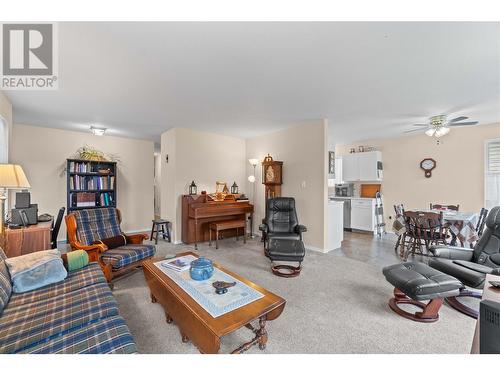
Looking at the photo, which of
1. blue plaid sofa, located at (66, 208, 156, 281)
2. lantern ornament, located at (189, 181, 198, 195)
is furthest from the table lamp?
lantern ornament, located at (189, 181, 198, 195)

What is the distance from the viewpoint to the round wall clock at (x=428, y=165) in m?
4.96

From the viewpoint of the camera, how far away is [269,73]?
7.64 ft

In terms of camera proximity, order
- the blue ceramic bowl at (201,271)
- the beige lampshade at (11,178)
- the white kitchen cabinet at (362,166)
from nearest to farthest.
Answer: the blue ceramic bowl at (201,271), the beige lampshade at (11,178), the white kitchen cabinet at (362,166)

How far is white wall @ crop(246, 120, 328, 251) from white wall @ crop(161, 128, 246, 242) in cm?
112

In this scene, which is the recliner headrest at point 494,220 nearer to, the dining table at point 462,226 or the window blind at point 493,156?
the dining table at point 462,226

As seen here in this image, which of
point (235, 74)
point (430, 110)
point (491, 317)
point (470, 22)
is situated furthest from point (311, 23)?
point (430, 110)

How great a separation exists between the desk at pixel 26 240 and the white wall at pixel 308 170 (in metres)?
3.91

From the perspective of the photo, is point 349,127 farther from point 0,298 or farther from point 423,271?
point 0,298

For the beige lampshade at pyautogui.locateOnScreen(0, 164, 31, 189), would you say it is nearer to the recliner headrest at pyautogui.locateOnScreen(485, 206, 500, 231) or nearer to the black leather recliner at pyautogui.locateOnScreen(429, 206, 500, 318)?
the black leather recliner at pyautogui.locateOnScreen(429, 206, 500, 318)

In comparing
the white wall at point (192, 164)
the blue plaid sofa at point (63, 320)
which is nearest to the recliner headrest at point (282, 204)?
the white wall at point (192, 164)

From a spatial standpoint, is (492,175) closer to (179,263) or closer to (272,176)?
(272,176)

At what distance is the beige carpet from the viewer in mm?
1661

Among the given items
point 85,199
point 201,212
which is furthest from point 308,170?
point 85,199

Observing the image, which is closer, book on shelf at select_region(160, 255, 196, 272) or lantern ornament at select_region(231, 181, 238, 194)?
book on shelf at select_region(160, 255, 196, 272)
